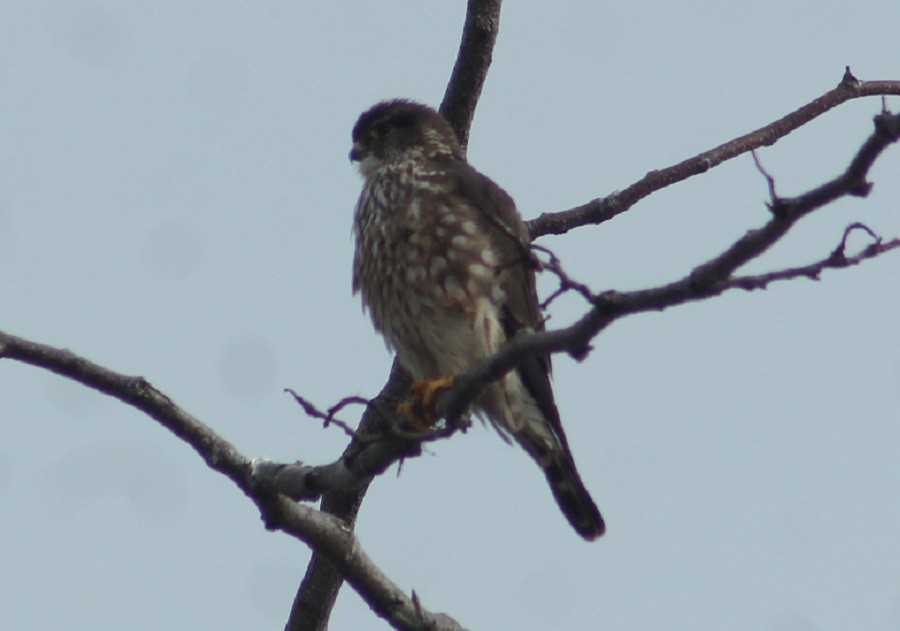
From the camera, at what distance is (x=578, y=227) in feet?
18.6

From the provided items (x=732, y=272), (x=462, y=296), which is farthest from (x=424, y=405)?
(x=732, y=272)

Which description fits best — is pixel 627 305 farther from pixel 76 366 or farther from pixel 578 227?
pixel 578 227

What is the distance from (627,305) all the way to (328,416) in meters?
1.10

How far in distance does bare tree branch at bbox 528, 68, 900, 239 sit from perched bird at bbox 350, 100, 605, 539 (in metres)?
0.34

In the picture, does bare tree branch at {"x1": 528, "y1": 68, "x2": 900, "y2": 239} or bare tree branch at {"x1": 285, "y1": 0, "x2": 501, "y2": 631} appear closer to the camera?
bare tree branch at {"x1": 285, "y1": 0, "x2": 501, "y2": 631}

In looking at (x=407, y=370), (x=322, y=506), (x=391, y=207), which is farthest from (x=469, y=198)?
(x=322, y=506)

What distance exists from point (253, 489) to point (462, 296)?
1463 millimetres

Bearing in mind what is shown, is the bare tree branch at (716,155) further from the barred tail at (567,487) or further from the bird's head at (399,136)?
the barred tail at (567,487)

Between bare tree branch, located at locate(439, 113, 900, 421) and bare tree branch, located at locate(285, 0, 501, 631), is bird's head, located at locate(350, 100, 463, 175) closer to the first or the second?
bare tree branch, located at locate(285, 0, 501, 631)

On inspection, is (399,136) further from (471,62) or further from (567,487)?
(567,487)

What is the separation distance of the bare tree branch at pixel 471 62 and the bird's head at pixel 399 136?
3.6 inches

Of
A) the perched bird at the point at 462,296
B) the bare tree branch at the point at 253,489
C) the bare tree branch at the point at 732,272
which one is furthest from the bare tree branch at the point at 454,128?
the bare tree branch at the point at 732,272

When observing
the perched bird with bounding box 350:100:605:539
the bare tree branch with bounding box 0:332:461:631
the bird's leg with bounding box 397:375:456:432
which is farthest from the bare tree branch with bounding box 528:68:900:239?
the bare tree branch with bounding box 0:332:461:631

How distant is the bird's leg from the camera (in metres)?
4.51
